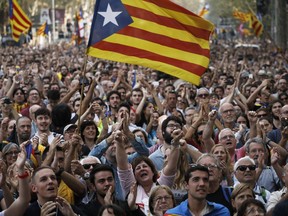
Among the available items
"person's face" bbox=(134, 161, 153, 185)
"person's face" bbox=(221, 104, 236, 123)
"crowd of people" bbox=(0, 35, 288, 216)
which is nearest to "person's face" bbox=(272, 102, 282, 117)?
"crowd of people" bbox=(0, 35, 288, 216)

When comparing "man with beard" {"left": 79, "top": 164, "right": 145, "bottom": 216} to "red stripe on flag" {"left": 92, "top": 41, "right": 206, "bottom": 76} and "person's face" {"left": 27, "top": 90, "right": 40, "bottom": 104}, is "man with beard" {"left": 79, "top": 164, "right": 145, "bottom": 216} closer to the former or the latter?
"red stripe on flag" {"left": 92, "top": 41, "right": 206, "bottom": 76}

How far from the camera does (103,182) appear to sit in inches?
335

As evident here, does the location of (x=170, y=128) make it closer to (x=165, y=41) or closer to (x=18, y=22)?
(x=165, y=41)

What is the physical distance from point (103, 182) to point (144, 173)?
576mm

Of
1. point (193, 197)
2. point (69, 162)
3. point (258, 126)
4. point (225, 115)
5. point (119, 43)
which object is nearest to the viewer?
point (193, 197)

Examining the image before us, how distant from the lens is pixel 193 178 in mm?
7703

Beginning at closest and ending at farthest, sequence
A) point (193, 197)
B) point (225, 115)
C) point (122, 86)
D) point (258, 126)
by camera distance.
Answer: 1. point (193, 197)
2. point (258, 126)
3. point (225, 115)
4. point (122, 86)

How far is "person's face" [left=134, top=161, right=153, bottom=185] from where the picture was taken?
352 inches

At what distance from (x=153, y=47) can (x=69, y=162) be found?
1.94 m

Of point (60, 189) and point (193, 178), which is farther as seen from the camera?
point (60, 189)

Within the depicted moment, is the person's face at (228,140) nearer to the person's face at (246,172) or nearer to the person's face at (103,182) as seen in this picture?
the person's face at (246,172)

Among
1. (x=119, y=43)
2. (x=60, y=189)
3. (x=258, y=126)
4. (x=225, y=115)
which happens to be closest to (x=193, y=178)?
(x=60, y=189)

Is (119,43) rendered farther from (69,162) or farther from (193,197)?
(193,197)

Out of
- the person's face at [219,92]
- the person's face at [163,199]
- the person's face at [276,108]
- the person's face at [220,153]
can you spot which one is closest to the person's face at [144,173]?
the person's face at [163,199]
